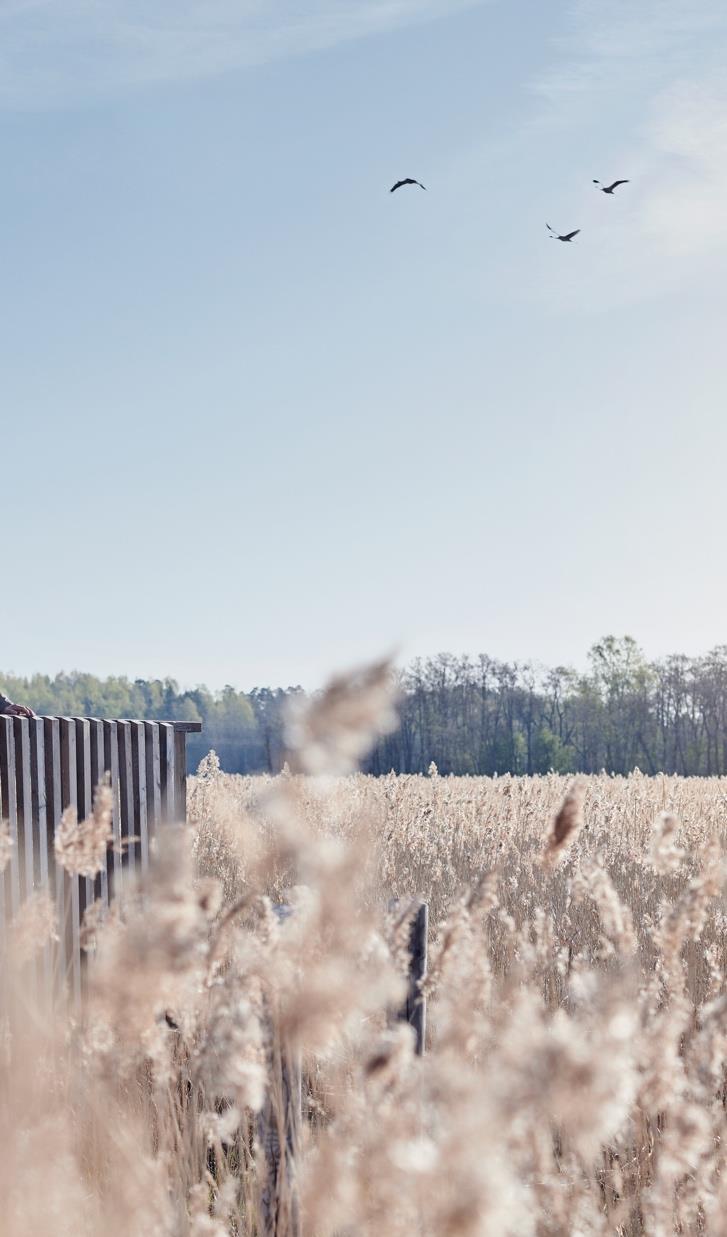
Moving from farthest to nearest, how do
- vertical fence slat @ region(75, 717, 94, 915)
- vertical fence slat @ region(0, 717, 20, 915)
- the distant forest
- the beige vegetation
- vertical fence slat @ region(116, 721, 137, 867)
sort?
the distant forest, vertical fence slat @ region(116, 721, 137, 867), vertical fence slat @ region(75, 717, 94, 915), vertical fence slat @ region(0, 717, 20, 915), the beige vegetation

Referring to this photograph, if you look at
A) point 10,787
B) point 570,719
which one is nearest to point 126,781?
point 10,787

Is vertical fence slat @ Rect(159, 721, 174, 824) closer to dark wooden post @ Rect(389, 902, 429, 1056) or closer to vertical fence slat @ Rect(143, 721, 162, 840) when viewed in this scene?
vertical fence slat @ Rect(143, 721, 162, 840)

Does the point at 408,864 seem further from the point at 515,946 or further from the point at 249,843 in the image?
the point at 249,843

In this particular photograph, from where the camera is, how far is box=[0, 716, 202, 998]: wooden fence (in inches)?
195

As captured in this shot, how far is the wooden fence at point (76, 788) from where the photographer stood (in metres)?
4.96

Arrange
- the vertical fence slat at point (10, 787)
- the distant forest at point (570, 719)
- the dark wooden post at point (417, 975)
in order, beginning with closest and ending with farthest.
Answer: the dark wooden post at point (417, 975)
the vertical fence slat at point (10, 787)
the distant forest at point (570, 719)

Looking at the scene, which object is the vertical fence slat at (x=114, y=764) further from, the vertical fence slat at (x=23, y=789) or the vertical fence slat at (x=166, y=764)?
the vertical fence slat at (x=23, y=789)

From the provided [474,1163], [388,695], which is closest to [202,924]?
[388,695]

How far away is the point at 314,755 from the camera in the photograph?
4.58 feet

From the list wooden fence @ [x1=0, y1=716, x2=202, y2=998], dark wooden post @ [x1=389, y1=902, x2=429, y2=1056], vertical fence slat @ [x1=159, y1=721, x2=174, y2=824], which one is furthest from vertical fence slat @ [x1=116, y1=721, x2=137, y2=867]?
dark wooden post @ [x1=389, y1=902, x2=429, y2=1056]

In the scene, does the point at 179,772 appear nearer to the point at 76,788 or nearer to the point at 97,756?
the point at 97,756

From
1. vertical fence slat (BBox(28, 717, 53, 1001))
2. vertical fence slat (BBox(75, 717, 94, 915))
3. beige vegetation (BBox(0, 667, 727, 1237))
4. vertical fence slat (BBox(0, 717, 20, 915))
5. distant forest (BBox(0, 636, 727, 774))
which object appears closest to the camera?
beige vegetation (BBox(0, 667, 727, 1237))

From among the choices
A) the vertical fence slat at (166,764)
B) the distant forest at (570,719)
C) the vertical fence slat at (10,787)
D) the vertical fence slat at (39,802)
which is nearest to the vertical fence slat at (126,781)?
the vertical fence slat at (166,764)

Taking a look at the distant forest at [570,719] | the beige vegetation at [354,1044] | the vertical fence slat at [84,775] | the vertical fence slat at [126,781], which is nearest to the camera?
the beige vegetation at [354,1044]
